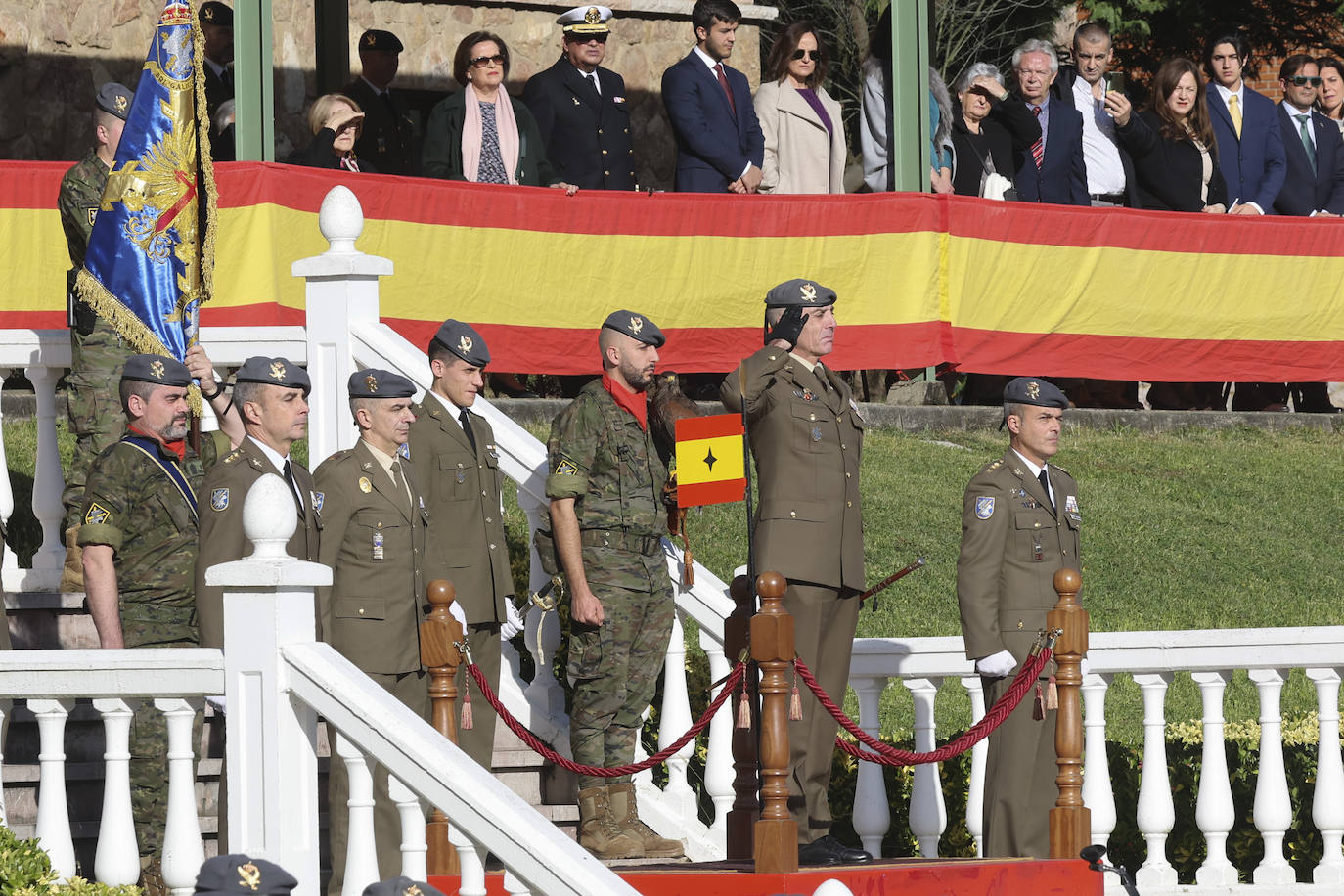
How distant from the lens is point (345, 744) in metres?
6.63

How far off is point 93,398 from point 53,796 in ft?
10.1

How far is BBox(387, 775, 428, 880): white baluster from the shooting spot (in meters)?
6.50

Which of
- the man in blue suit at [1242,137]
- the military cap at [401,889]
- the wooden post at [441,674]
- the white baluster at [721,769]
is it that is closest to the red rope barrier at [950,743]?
the white baluster at [721,769]

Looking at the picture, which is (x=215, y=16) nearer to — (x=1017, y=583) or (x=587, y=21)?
(x=587, y=21)

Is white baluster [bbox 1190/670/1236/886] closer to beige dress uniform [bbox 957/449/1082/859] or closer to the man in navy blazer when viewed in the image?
beige dress uniform [bbox 957/449/1082/859]

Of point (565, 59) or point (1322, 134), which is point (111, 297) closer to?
point (565, 59)

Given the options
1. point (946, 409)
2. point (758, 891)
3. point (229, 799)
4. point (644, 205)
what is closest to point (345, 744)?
point (229, 799)

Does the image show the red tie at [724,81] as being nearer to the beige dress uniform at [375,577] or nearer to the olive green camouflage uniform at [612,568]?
the olive green camouflage uniform at [612,568]

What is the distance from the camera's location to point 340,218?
1001cm

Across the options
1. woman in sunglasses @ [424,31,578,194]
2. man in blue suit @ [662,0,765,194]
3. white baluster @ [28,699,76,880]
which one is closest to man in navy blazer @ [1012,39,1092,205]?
man in blue suit @ [662,0,765,194]

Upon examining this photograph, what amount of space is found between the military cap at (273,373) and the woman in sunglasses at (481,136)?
5231 millimetres

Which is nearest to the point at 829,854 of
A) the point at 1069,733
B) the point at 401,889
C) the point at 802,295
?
the point at 1069,733

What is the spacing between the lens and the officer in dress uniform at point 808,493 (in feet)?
27.2

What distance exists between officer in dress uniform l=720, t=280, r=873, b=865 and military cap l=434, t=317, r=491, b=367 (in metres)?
0.99
